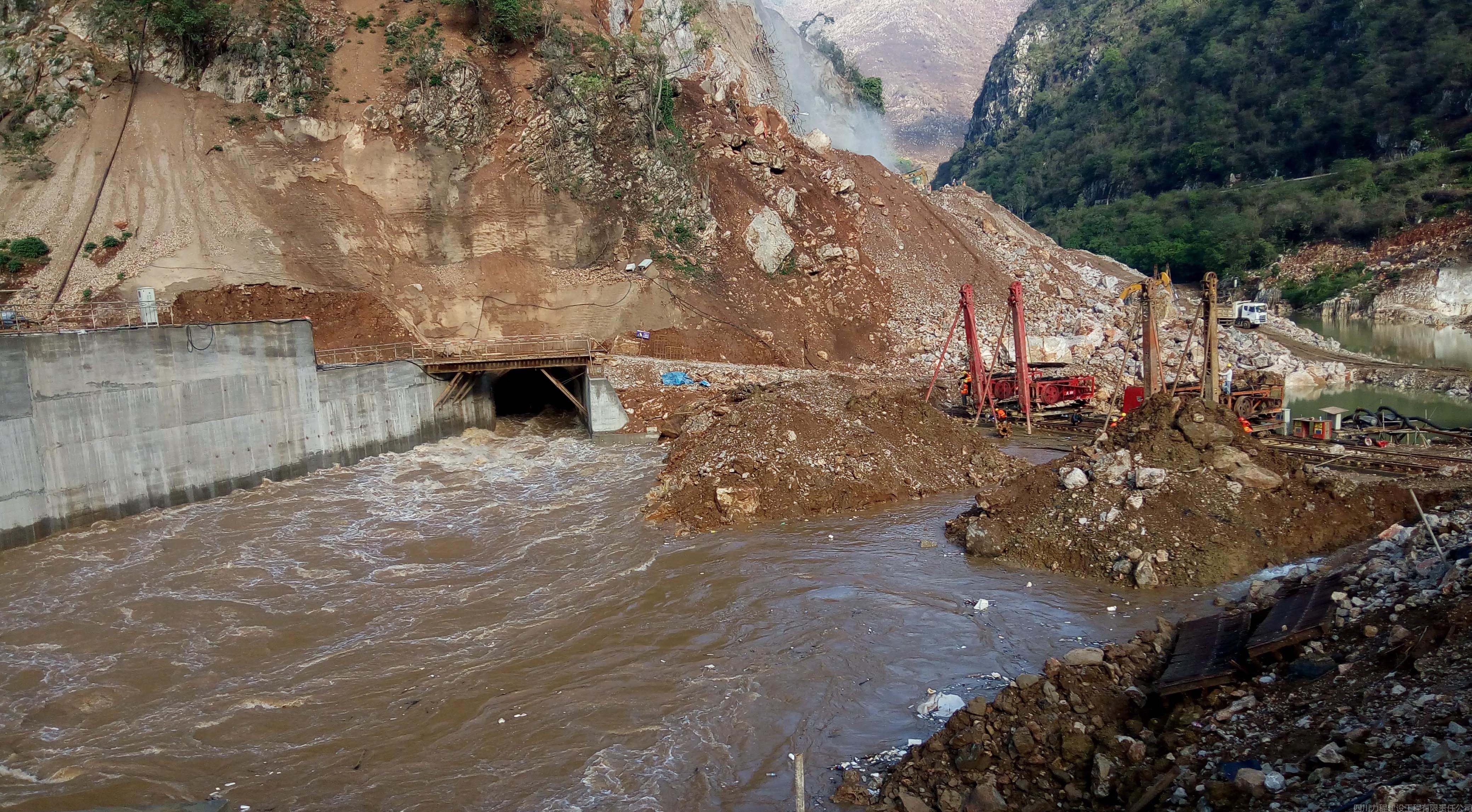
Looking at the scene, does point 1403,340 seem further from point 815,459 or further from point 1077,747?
point 1077,747

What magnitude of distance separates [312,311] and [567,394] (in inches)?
375

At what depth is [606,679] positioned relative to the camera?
11.9 metres

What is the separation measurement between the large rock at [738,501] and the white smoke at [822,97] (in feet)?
200

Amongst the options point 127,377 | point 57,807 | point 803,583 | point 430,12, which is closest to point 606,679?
point 803,583

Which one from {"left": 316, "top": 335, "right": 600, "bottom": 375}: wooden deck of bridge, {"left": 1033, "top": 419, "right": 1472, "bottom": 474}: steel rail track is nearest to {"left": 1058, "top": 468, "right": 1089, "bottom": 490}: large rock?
{"left": 1033, "top": 419, "right": 1472, "bottom": 474}: steel rail track

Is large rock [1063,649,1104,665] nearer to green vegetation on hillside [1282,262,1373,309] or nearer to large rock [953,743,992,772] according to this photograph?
large rock [953,743,992,772]

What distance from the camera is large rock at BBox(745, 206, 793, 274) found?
36562 millimetres

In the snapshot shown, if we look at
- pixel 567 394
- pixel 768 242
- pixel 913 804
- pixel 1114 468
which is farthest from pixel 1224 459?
pixel 768 242

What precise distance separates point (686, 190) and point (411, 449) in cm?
1629

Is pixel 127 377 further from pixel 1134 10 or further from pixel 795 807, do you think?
pixel 1134 10

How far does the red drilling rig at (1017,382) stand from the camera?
25438 millimetres

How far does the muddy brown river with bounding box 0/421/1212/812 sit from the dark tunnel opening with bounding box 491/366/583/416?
11.4 m

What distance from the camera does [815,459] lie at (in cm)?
1945

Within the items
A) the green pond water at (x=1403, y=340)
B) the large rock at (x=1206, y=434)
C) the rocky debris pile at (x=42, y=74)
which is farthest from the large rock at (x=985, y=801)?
the rocky debris pile at (x=42, y=74)
